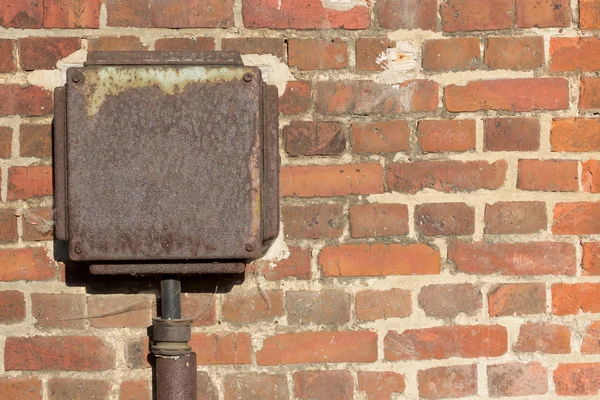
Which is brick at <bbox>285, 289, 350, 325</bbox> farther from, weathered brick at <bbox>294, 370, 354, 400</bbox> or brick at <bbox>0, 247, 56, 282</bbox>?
brick at <bbox>0, 247, 56, 282</bbox>

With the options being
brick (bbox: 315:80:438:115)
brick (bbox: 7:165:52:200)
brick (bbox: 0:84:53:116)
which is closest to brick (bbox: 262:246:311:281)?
brick (bbox: 315:80:438:115)

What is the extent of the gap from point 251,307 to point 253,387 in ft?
0.60

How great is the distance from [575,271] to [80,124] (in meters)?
1.16

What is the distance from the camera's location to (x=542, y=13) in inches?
70.2

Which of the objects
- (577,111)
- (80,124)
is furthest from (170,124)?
(577,111)

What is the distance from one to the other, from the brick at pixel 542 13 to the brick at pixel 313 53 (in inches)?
16.9

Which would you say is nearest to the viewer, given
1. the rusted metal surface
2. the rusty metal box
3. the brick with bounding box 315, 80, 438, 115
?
the rusty metal box

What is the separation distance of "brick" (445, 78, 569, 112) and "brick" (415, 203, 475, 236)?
0.23 meters

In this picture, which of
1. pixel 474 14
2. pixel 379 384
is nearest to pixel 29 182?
pixel 379 384

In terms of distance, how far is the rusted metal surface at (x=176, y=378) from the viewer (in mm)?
1675

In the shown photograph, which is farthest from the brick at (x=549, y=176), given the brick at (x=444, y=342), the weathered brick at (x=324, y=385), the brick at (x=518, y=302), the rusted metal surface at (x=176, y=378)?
the rusted metal surface at (x=176, y=378)

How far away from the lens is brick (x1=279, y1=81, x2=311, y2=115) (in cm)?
177

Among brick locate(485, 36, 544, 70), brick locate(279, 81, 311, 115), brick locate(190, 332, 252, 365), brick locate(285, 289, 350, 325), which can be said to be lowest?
brick locate(190, 332, 252, 365)

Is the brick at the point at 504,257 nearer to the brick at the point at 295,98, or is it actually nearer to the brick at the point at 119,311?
the brick at the point at 295,98
